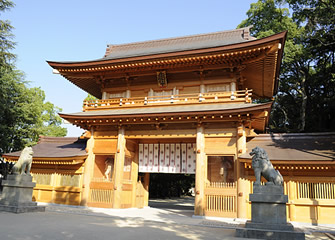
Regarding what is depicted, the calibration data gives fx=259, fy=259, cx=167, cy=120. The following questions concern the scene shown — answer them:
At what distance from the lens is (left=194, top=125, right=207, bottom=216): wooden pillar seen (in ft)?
38.7

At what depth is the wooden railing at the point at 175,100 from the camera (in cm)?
1284

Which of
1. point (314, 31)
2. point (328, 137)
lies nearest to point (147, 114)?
point (328, 137)

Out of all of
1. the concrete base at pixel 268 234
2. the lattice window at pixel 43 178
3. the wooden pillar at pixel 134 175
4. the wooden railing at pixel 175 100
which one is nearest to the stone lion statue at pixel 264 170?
the concrete base at pixel 268 234

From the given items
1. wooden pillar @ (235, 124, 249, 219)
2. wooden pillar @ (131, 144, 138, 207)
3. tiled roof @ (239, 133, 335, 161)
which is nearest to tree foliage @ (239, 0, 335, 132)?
tiled roof @ (239, 133, 335, 161)

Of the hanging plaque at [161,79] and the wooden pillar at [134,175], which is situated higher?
the hanging plaque at [161,79]

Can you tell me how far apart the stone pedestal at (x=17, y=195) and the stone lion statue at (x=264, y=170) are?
9.27m

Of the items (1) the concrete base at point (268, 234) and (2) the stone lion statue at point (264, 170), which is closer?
(1) the concrete base at point (268, 234)

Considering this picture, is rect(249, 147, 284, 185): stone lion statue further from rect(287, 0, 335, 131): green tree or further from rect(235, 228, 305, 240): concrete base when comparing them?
rect(287, 0, 335, 131): green tree

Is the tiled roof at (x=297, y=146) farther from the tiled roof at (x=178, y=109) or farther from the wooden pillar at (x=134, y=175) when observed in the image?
the wooden pillar at (x=134, y=175)

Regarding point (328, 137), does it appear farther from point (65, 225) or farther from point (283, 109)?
point (283, 109)

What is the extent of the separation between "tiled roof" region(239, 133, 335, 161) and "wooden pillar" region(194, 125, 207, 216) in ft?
6.01

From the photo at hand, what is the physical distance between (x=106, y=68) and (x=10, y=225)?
9.04m

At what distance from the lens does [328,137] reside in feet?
40.4

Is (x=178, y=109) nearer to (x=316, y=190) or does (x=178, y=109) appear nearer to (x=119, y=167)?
(x=119, y=167)
